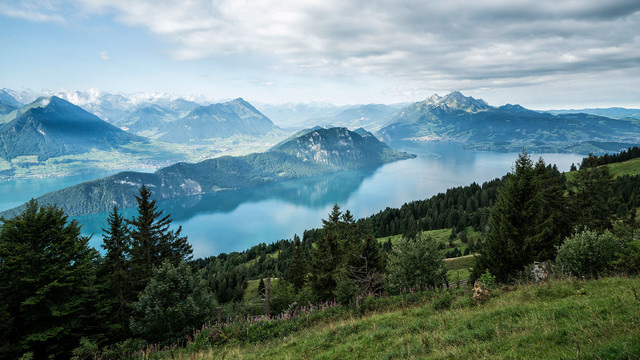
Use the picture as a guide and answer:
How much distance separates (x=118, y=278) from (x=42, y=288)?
8018mm

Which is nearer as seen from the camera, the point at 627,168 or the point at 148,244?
the point at 148,244

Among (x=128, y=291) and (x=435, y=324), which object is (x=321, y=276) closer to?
(x=128, y=291)

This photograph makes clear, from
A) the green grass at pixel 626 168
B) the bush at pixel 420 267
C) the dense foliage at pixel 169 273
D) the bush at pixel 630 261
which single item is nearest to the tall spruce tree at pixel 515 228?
the dense foliage at pixel 169 273

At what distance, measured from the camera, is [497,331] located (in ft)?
29.3

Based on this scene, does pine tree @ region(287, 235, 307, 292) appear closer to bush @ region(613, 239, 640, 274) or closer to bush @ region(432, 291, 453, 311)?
bush @ region(432, 291, 453, 311)

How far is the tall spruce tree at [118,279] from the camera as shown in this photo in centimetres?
2626

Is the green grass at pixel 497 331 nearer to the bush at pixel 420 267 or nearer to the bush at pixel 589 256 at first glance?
the bush at pixel 589 256

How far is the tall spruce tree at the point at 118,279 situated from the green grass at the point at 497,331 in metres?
16.7

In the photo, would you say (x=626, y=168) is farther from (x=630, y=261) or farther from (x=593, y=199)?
(x=630, y=261)

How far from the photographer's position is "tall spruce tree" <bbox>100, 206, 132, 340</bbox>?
2626 centimetres

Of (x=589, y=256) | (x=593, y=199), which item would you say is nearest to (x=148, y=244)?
(x=589, y=256)

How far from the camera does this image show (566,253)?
18.3m

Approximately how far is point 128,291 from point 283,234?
144m

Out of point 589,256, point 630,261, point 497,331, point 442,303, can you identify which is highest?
point 497,331
